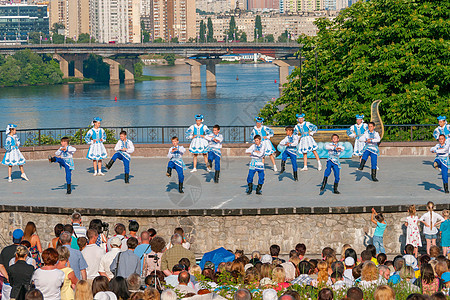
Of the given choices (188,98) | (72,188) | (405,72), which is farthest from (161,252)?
(188,98)

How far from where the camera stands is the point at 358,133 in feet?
79.6

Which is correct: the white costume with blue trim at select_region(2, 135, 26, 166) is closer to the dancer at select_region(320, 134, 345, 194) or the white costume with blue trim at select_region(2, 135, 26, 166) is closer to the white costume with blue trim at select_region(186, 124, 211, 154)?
the white costume with blue trim at select_region(186, 124, 211, 154)

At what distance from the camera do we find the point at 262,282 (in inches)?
428

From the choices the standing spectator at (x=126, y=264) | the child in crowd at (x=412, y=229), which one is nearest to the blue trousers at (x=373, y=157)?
the child in crowd at (x=412, y=229)

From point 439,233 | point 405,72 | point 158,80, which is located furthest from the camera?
point 158,80

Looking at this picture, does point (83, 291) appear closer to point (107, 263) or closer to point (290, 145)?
point (107, 263)

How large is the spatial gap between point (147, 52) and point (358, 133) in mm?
132135

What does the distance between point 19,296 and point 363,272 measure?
4.86 metres

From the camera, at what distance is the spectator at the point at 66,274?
1098 centimetres

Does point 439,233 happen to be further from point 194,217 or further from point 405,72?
point 405,72

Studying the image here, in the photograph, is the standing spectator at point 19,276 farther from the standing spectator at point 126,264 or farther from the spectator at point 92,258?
the spectator at point 92,258

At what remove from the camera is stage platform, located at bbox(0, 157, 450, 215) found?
781 inches

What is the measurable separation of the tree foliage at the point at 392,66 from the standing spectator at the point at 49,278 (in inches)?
873

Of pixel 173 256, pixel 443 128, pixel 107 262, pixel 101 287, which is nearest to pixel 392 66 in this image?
pixel 443 128
